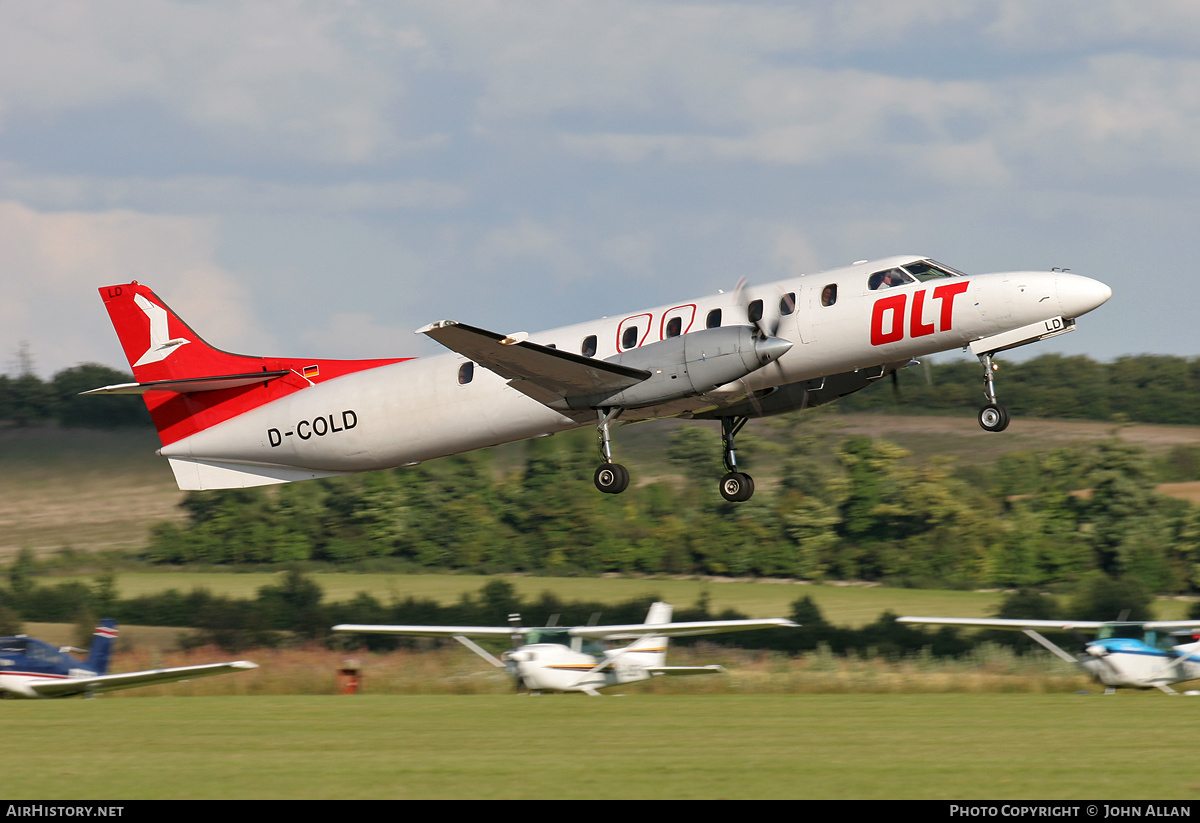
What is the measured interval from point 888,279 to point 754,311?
1.99m

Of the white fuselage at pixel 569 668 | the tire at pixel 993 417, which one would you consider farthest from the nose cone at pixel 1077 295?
the white fuselage at pixel 569 668

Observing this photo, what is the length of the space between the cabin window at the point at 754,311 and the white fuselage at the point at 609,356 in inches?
4.6

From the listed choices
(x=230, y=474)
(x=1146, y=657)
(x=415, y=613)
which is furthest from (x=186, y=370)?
(x=415, y=613)

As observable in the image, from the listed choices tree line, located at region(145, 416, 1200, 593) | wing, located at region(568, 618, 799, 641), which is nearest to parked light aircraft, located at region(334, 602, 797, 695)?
wing, located at region(568, 618, 799, 641)

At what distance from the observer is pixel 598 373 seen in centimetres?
1936

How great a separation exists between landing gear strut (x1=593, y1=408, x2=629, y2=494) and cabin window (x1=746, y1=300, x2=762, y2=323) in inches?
96.5

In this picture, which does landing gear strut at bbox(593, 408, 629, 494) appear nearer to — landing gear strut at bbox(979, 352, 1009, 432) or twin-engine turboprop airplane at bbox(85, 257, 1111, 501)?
twin-engine turboprop airplane at bbox(85, 257, 1111, 501)

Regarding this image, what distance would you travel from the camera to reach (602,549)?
202 feet

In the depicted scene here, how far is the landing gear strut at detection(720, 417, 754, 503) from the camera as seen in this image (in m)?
21.4

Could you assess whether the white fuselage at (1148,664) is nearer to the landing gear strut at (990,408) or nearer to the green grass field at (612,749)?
the green grass field at (612,749)

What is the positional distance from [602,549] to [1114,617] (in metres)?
22.7

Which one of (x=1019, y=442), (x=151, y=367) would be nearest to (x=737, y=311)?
(x=151, y=367)

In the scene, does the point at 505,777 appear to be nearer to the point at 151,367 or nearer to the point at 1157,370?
the point at 151,367

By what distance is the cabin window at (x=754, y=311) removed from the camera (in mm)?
19141
